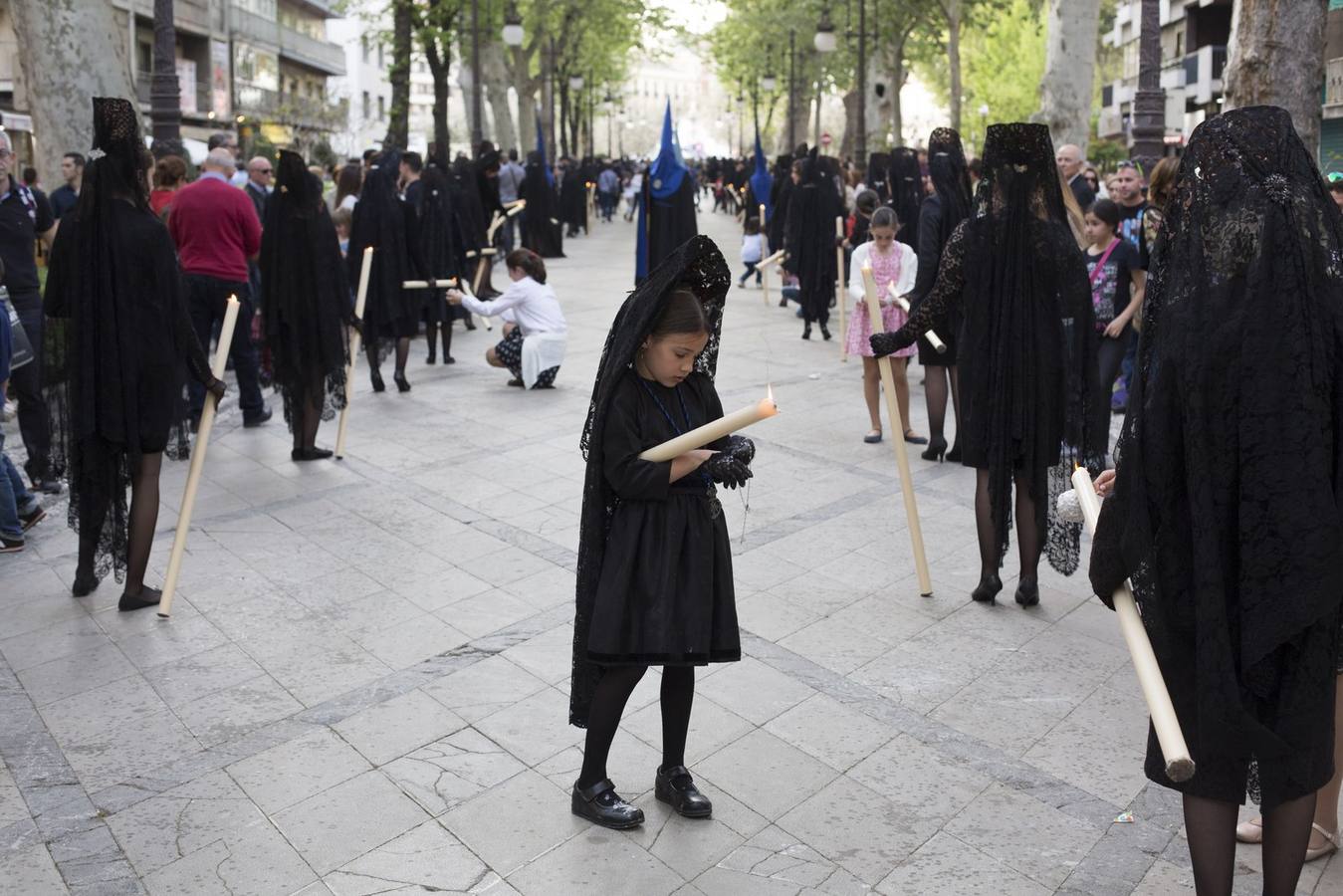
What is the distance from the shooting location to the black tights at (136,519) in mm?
6508

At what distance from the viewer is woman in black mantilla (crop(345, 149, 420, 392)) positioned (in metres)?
12.0

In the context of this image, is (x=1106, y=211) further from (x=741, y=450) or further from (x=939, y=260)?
(x=741, y=450)

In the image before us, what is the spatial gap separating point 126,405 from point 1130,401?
4677 millimetres

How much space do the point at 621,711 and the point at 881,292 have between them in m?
6.73

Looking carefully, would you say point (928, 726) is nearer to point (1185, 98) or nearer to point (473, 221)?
point (473, 221)

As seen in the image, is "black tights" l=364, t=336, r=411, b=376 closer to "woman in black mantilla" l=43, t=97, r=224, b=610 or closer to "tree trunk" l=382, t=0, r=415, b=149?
"woman in black mantilla" l=43, t=97, r=224, b=610

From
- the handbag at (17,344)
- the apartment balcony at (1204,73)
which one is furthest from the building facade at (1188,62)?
the handbag at (17,344)

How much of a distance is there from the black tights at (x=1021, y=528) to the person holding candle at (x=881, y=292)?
3463 millimetres

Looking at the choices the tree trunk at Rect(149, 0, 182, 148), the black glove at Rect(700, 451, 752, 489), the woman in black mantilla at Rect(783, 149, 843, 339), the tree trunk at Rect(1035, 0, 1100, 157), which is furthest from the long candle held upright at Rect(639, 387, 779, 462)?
the tree trunk at Rect(1035, 0, 1100, 157)

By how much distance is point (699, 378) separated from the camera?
4289 mm

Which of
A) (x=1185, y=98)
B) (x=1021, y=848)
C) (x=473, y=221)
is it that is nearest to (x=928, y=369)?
(x=1021, y=848)

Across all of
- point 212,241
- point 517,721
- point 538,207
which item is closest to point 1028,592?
point 517,721

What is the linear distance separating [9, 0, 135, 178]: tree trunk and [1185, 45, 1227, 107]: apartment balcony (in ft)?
127

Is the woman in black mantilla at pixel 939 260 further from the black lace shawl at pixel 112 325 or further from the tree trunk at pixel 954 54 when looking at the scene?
the tree trunk at pixel 954 54
